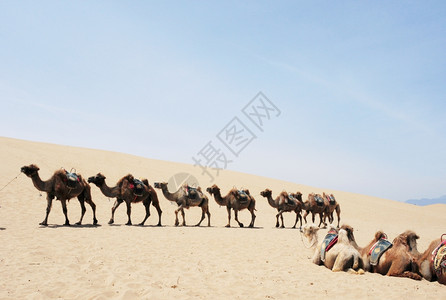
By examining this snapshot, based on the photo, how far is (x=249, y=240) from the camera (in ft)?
36.1

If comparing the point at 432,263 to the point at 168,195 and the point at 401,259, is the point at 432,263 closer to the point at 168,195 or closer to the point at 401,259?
the point at 401,259

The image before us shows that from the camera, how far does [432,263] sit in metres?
6.30

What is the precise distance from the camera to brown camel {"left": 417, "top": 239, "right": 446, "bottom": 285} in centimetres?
612

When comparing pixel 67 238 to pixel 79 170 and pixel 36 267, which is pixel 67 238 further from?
pixel 79 170

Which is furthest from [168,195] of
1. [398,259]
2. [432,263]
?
[432,263]

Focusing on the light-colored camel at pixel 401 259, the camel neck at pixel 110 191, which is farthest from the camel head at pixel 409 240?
the camel neck at pixel 110 191

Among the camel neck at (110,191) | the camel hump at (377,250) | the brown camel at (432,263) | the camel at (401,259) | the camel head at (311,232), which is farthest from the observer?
the camel neck at (110,191)

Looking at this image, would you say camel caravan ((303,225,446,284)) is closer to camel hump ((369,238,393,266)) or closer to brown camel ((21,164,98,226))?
camel hump ((369,238,393,266))

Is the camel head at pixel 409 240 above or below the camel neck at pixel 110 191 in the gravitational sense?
below

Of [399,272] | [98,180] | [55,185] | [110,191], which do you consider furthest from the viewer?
[110,191]

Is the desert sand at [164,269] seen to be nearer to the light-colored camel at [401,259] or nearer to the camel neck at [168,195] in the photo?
the light-colored camel at [401,259]

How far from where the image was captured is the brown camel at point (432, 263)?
6121mm

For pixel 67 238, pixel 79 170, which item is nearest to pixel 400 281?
pixel 67 238

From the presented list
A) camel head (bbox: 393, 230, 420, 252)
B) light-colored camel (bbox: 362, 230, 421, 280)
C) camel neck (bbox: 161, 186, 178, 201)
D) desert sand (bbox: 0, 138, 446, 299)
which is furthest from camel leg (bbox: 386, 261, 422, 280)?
camel neck (bbox: 161, 186, 178, 201)
